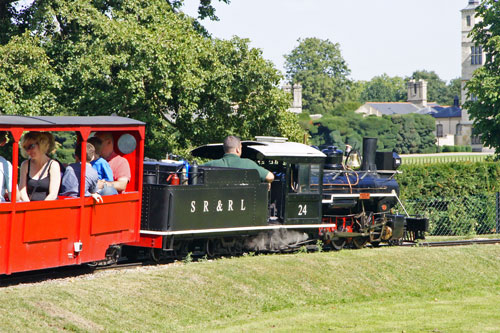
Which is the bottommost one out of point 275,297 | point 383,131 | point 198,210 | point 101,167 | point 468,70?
point 275,297

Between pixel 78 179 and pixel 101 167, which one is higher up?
pixel 101 167

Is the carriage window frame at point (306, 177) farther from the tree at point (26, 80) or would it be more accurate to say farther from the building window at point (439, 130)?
the building window at point (439, 130)

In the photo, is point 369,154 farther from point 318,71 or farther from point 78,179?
point 318,71

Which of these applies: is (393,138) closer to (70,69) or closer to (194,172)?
(70,69)

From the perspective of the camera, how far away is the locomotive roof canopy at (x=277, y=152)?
51.1 ft

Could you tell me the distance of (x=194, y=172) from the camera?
45.7ft

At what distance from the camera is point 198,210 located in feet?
45.6

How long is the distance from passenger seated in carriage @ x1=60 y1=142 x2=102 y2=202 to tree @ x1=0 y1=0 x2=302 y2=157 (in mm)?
9794

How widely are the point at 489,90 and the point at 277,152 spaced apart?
19.1 m

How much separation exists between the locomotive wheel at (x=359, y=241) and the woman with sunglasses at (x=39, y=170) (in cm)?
884

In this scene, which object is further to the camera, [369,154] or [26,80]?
[26,80]

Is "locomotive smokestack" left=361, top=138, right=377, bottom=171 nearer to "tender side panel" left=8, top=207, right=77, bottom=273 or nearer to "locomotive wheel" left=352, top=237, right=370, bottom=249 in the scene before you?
"locomotive wheel" left=352, top=237, right=370, bottom=249

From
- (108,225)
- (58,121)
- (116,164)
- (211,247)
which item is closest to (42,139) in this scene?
(58,121)

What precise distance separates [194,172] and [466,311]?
17.3 ft
